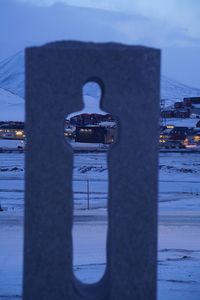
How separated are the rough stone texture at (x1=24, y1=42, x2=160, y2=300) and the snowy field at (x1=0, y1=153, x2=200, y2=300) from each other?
162cm

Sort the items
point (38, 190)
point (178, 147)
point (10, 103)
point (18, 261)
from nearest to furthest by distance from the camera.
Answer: point (38, 190), point (18, 261), point (178, 147), point (10, 103)

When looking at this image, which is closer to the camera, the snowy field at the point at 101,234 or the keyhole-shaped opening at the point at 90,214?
the snowy field at the point at 101,234

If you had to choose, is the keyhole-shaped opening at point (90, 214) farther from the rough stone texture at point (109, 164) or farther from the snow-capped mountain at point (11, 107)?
the snow-capped mountain at point (11, 107)

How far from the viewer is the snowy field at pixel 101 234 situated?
7617 mm

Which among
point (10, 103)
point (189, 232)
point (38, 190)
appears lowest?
point (189, 232)

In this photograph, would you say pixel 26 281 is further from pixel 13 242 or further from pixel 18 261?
pixel 13 242

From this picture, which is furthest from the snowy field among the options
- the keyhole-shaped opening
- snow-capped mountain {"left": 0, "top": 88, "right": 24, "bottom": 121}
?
snow-capped mountain {"left": 0, "top": 88, "right": 24, "bottom": 121}

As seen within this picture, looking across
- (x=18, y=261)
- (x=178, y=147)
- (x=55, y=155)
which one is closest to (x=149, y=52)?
(x=55, y=155)

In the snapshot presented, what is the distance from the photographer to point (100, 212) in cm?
1638

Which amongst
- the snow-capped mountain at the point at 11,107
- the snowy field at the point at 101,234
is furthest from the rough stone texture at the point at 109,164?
the snow-capped mountain at the point at 11,107

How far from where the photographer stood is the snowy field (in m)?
7.62

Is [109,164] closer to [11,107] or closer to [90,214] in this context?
[90,214]

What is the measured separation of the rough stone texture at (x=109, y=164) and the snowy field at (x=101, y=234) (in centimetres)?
162

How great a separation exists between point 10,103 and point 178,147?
127 m
